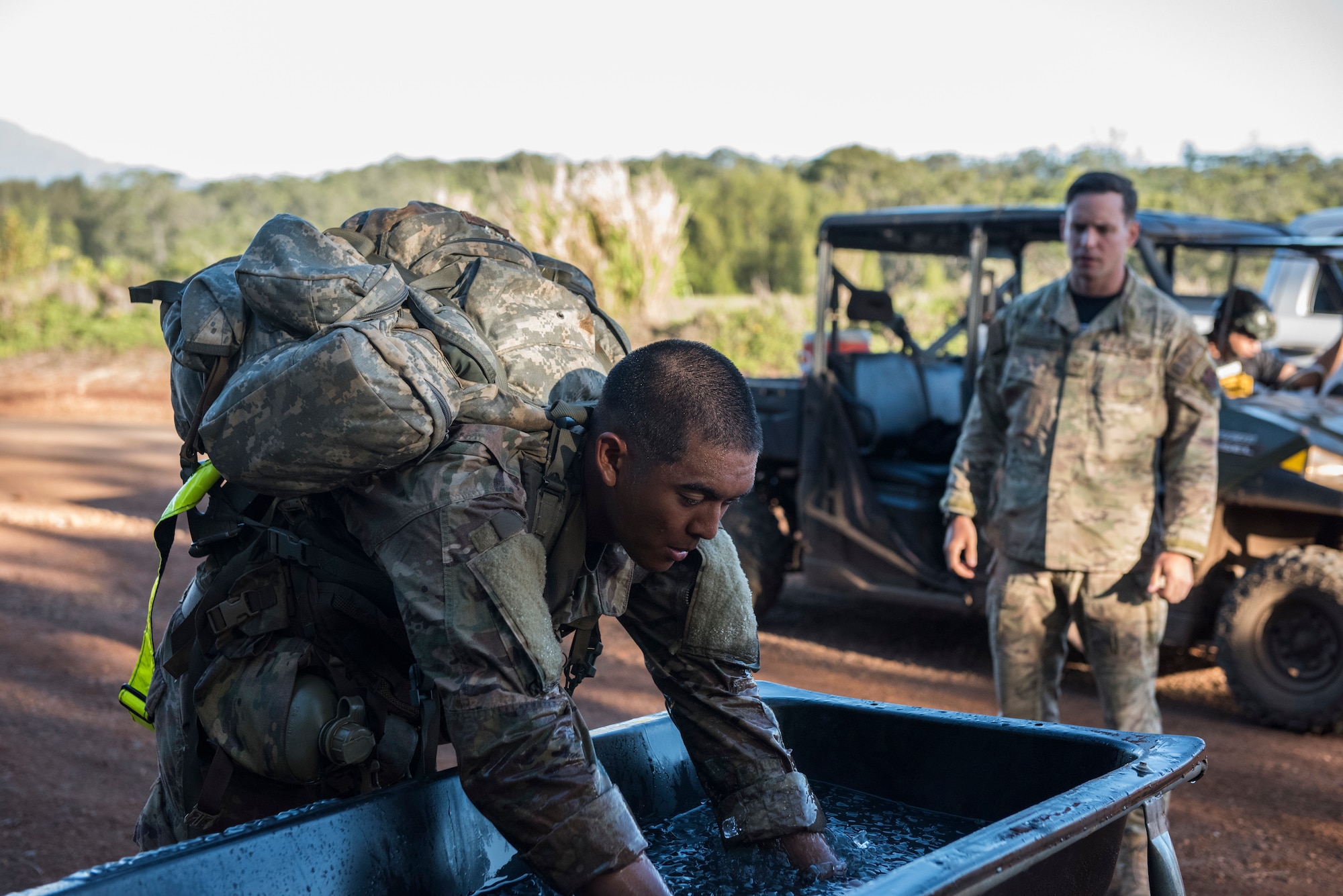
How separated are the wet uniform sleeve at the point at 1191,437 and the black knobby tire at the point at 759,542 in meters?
2.92

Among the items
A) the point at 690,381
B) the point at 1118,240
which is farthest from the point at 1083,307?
the point at 690,381

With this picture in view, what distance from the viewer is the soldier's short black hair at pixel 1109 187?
3434mm

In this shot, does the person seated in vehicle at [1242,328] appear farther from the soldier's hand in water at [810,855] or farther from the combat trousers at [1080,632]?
the soldier's hand in water at [810,855]

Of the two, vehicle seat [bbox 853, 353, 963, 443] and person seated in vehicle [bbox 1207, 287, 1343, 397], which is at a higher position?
person seated in vehicle [bbox 1207, 287, 1343, 397]

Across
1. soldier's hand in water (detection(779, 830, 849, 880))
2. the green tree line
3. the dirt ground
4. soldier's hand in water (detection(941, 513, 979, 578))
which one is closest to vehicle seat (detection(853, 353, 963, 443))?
the dirt ground

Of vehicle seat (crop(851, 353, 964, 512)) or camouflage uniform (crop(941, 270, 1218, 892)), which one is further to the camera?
vehicle seat (crop(851, 353, 964, 512))

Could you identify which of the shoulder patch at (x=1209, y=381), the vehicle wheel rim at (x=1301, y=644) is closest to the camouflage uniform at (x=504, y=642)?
the shoulder patch at (x=1209, y=381)

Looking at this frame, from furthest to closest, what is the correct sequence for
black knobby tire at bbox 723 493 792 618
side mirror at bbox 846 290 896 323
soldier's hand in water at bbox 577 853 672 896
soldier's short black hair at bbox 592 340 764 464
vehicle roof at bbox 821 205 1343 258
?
black knobby tire at bbox 723 493 792 618
side mirror at bbox 846 290 896 323
vehicle roof at bbox 821 205 1343 258
soldier's short black hair at bbox 592 340 764 464
soldier's hand in water at bbox 577 853 672 896

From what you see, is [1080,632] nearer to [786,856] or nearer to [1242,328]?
[786,856]

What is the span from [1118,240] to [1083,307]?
8.7 inches

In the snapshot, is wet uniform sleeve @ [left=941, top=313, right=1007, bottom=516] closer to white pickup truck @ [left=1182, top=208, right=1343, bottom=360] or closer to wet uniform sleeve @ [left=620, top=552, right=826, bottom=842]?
wet uniform sleeve @ [left=620, top=552, right=826, bottom=842]

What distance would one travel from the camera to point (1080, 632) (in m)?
3.46

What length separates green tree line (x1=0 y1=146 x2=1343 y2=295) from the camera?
21.8m

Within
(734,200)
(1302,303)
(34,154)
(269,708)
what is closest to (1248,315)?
(1302,303)
